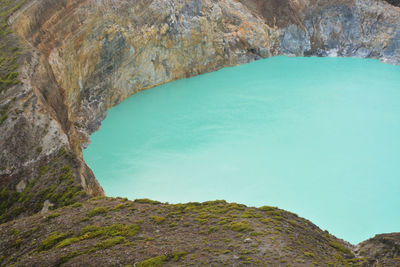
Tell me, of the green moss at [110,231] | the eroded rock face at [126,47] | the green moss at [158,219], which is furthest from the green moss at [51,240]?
the eroded rock face at [126,47]

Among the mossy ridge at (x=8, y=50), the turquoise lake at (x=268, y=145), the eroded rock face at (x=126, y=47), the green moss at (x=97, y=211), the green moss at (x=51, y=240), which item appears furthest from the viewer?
the turquoise lake at (x=268, y=145)

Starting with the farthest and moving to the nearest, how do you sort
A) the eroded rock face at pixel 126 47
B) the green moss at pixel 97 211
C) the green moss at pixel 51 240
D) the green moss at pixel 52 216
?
the eroded rock face at pixel 126 47
the green moss at pixel 97 211
the green moss at pixel 52 216
the green moss at pixel 51 240

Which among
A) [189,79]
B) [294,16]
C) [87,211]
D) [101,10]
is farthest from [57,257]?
[294,16]

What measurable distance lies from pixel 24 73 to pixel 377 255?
1827cm

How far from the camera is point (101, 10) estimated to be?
108 feet

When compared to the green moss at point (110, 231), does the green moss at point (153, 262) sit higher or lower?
lower

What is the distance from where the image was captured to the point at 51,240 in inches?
488

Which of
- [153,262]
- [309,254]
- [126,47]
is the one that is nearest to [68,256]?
[153,262]

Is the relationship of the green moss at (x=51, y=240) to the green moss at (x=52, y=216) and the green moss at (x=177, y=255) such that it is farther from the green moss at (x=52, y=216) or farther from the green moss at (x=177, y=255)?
the green moss at (x=177, y=255)

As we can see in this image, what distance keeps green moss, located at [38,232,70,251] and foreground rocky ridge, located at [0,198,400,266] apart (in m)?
0.03

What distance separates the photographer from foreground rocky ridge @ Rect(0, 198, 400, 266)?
1125cm

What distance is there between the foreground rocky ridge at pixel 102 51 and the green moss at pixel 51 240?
2239 millimetres

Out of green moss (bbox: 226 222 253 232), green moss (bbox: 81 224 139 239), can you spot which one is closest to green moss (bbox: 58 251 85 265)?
green moss (bbox: 81 224 139 239)

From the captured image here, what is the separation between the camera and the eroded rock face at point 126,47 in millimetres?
17938
